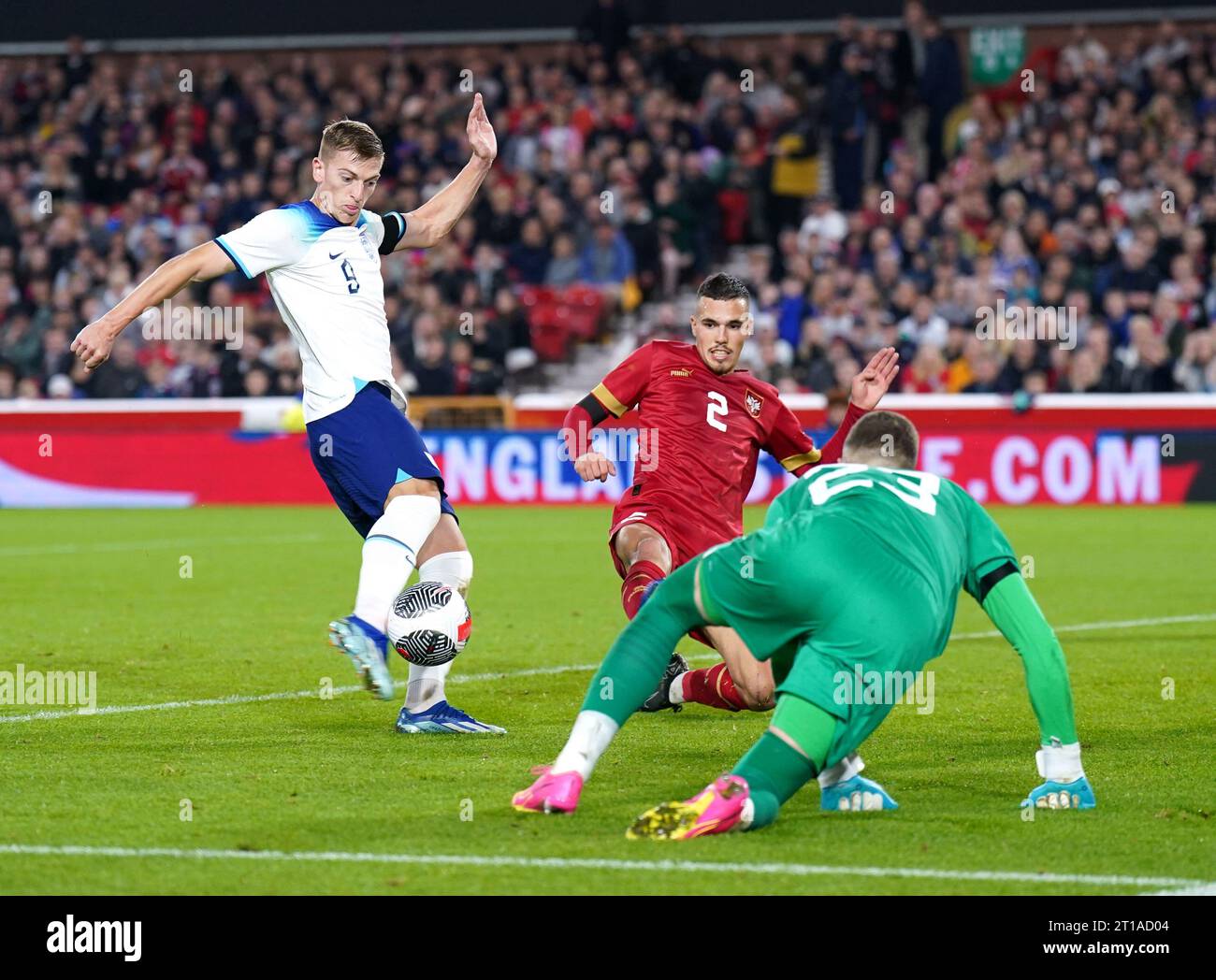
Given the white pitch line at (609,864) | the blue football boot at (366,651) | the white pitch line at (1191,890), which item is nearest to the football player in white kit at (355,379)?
the blue football boot at (366,651)

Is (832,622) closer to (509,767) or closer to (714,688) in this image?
(509,767)

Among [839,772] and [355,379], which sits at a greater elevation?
[355,379]

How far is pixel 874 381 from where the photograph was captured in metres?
6.88

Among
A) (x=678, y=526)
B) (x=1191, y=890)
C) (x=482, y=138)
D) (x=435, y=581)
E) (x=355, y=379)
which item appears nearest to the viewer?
(x=1191, y=890)

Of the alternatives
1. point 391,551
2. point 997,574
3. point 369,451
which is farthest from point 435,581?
point 997,574

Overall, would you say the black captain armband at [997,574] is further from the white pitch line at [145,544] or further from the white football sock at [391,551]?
the white pitch line at [145,544]

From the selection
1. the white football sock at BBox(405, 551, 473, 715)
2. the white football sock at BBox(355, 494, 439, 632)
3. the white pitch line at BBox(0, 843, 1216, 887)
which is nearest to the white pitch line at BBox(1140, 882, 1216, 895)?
the white pitch line at BBox(0, 843, 1216, 887)

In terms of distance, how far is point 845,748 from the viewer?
5328 mm

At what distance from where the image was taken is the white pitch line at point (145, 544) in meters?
16.3

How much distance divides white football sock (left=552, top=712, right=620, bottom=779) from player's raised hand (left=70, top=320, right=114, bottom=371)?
2165 mm

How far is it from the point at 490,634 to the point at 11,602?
350 cm

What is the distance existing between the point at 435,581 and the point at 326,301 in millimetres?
1156
